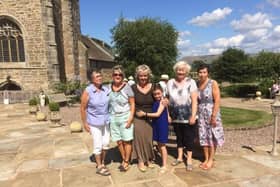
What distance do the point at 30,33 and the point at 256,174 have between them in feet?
59.6

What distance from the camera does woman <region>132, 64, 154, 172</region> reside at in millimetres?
3857

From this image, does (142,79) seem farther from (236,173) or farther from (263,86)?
(263,86)

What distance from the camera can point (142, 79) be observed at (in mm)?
3842

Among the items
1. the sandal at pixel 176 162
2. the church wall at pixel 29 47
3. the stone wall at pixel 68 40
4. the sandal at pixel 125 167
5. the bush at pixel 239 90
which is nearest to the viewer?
the sandal at pixel 125 167

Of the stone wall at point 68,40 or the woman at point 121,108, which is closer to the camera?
the woman at point 121,108

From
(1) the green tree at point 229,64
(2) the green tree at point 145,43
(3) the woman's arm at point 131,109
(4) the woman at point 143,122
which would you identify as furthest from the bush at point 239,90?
(3) the woman's arm at point 131,109

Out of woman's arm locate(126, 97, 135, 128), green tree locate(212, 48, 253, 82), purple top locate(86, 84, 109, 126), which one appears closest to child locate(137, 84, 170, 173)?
woman's arm locate(126, 97, 135, 128)

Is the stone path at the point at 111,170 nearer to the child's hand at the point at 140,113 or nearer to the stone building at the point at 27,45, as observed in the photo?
the child's hand at the point at 140,113

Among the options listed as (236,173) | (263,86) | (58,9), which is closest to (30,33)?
(58,9)

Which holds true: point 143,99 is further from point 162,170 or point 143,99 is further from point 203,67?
point 162,170

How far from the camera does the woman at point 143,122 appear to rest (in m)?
3.86

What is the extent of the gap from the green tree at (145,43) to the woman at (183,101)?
17.2 meters

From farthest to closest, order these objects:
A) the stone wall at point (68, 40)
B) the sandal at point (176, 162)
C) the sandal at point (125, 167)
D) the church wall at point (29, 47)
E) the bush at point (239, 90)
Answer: the stone wall at point (68, 40) < the bush at point (239, 90) < the church wall at point (29, 47) < the sandal at point (176, 162) < the sandal at point (125, 167)

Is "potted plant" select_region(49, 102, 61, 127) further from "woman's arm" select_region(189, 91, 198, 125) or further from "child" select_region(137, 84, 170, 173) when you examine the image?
"woman's arm" select_region(189, 91, 198, 125)
